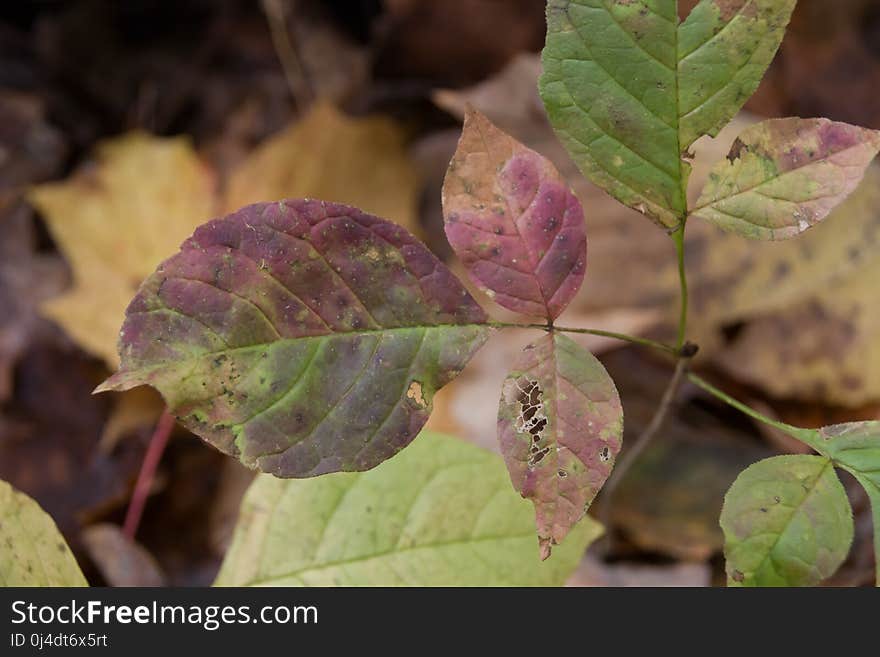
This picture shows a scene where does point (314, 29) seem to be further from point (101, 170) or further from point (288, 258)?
point (288, 258)

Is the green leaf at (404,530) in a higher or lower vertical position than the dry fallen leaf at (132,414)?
higher

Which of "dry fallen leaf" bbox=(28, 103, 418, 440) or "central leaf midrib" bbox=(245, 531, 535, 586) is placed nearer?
"central leaf midrib" bbox=(245, 531, 535, 586)

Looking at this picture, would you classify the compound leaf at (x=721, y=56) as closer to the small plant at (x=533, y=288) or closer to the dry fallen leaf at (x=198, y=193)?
the small plant at (x=533, y=288)

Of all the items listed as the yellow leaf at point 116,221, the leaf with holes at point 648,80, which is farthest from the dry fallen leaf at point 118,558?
the leaf with holes at point 648,80

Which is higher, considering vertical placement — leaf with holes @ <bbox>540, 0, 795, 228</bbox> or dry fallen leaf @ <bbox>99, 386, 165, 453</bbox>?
leaf with holes @ <bbox>540, 0, 795, 228</bbox>

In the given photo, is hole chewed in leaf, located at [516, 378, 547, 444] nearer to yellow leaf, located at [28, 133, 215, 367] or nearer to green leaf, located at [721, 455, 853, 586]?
green leaf, located at [721, 455, 853, 586]

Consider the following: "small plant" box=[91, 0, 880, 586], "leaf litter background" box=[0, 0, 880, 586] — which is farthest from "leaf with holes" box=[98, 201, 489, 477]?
"leaf litter background" box=[0, 0, 880, 586]

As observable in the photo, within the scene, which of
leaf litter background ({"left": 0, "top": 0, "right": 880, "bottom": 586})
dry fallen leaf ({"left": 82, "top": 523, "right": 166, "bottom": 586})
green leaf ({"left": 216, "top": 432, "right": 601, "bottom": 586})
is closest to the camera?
green leaf ({"left": 216, "top": 432, "right": 601, "bottom": 586})

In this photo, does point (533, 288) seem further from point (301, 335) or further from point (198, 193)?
point (198, 193)
